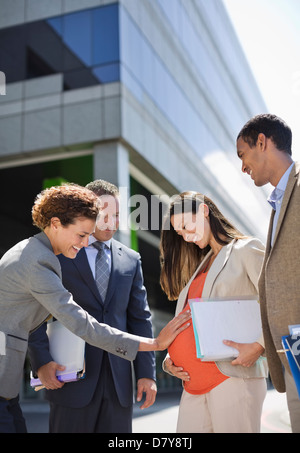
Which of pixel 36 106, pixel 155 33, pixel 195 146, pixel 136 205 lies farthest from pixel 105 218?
pixel 195 146

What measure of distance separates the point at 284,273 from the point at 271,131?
73 cm

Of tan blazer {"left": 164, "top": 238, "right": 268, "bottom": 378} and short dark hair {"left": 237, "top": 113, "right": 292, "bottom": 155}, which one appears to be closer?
short dark hair {"left": 237, "top": 113, "right": 292, "bottom": 155}

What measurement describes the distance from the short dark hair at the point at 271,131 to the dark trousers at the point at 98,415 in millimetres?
1603

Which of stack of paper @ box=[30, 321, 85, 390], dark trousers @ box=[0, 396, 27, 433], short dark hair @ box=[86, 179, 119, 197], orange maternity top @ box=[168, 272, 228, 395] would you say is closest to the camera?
dark trousers @ box=[0, 396, 27, 433]

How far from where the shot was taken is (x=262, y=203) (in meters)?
36.2

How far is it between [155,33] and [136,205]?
18.0ft

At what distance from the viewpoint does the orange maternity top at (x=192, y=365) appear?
8.14 ft

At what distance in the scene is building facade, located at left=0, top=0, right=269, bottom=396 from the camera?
41.1ft

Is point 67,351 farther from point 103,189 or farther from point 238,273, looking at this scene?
point 103,189

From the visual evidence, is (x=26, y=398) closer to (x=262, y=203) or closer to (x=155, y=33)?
(x=155, y=33)

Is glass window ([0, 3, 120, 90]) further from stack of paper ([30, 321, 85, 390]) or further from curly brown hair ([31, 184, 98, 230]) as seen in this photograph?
stack of paper ([30, 321, 85, 390])

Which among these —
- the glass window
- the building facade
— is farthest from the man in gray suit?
the glass window

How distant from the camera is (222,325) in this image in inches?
94.2
